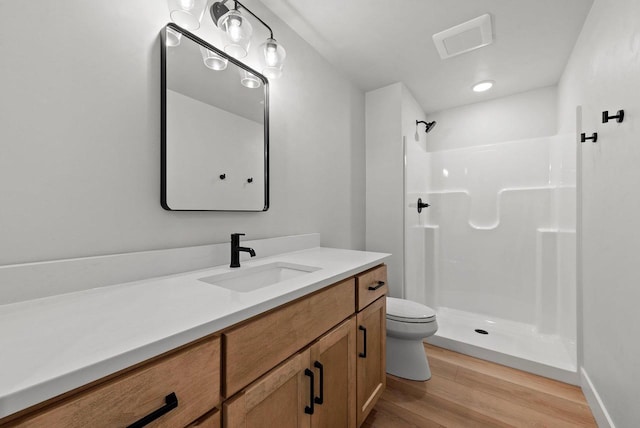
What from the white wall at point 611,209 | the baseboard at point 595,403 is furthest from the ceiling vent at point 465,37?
the baseboard at point 595,403

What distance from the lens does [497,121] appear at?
2750 mm

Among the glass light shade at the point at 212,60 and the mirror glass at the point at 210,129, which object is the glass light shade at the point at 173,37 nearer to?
the mirror glass at the point at 210,129

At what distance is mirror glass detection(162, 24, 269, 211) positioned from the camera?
3.50 feet

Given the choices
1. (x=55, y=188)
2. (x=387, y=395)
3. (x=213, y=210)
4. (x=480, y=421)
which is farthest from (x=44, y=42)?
(x=480, y=421)

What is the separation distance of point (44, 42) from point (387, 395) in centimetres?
221

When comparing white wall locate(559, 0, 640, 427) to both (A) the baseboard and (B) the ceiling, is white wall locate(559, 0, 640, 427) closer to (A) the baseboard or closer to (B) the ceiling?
(A) the baseboard

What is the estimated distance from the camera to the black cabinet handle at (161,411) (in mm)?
466

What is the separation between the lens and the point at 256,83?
1430 mm

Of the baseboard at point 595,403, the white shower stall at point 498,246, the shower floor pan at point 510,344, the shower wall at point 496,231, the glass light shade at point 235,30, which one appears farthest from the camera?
the shower wall at point 496,231

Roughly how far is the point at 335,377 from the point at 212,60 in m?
1.48

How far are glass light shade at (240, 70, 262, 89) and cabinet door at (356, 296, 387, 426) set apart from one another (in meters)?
1.28

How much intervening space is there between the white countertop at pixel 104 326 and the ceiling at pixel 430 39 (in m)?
1.57

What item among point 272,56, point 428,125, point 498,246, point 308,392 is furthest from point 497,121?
point 308,392

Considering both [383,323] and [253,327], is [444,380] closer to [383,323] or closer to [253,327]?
[383,323]
